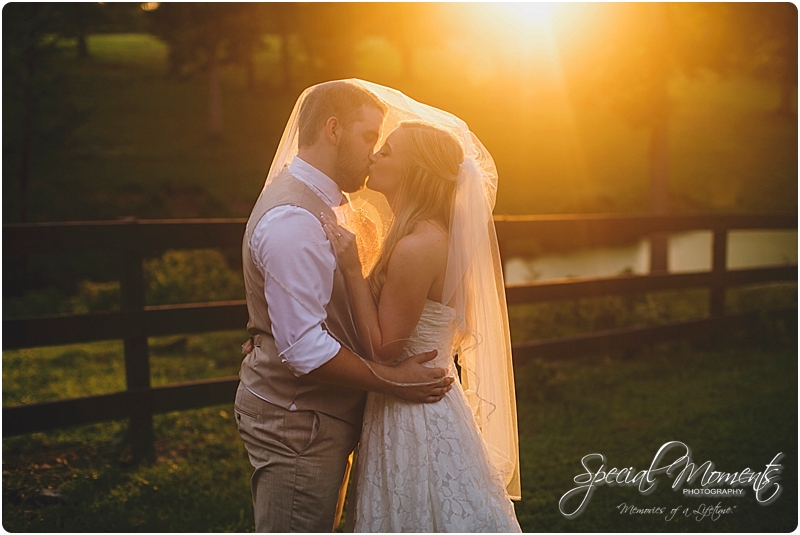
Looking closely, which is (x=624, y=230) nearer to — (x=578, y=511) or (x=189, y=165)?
(x=578, y=511)

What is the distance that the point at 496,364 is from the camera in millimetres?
2896

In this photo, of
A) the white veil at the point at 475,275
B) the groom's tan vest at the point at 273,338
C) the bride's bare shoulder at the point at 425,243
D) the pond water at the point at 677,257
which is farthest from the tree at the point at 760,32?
the groom's tan vest at the point at 273,338

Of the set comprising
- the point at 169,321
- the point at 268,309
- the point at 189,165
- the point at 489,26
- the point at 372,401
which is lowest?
the point at 189,165

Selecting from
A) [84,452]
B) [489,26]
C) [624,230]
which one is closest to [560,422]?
[624,230]

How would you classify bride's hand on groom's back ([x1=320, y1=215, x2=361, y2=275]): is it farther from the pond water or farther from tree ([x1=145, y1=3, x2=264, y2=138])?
tree ([x1=145, y1=3, x2=264, y2=138])

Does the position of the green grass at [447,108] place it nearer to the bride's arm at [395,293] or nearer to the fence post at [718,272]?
the fence post at [718,272]

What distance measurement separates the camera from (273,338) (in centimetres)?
235

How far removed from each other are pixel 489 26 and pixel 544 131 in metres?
13.2

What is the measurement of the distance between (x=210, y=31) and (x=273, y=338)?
19022 millimetres

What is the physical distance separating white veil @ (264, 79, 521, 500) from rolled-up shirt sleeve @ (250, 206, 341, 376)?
18.7 inches

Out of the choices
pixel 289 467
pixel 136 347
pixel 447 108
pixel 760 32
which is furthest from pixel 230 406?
pixel 447 108

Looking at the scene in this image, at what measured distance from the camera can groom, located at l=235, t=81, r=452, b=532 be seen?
218 centimetres

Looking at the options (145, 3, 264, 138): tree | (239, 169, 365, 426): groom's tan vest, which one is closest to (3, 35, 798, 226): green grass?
(145, 3, 264, 138): tree

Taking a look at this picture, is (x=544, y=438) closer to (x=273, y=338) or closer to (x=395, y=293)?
(x=395, y=293)
